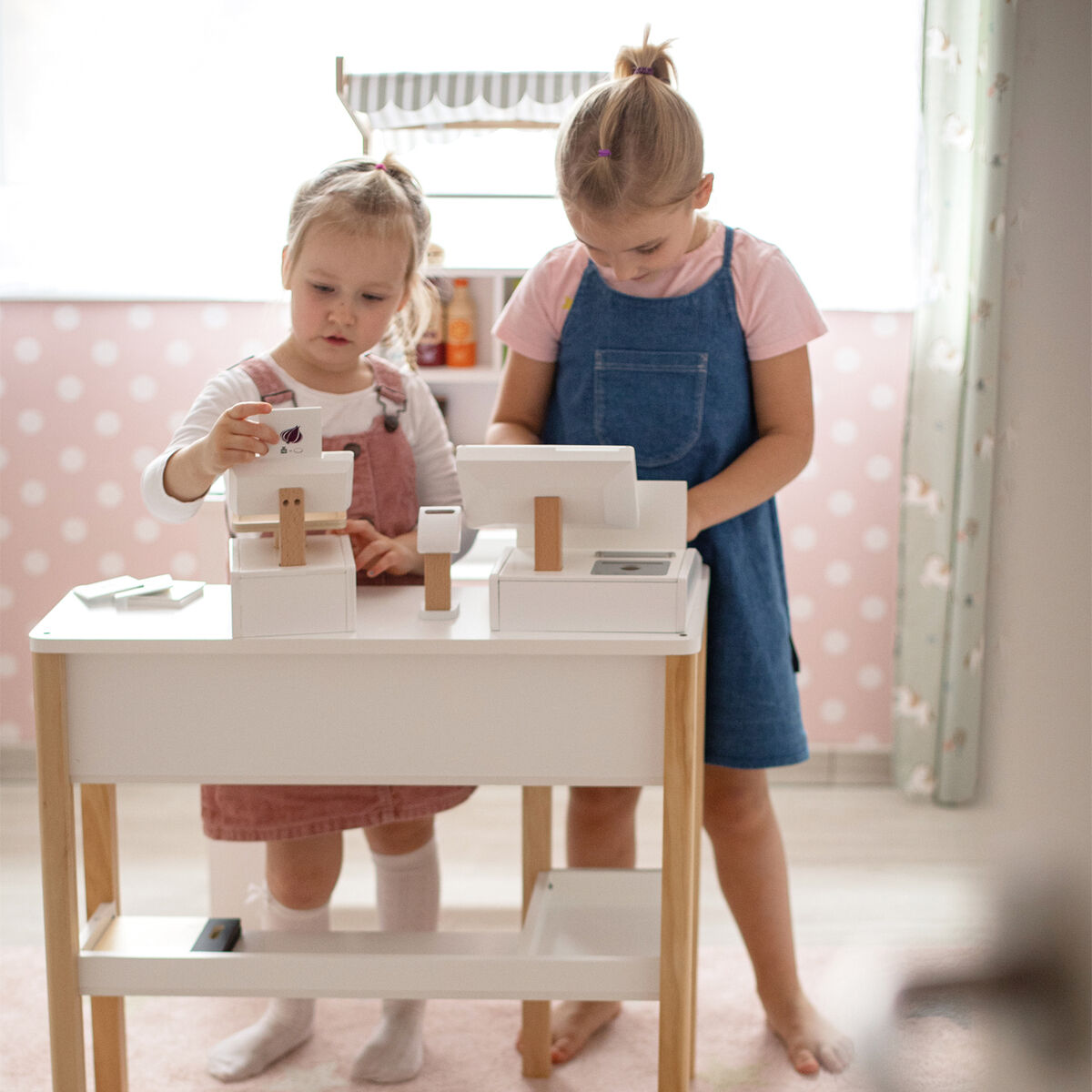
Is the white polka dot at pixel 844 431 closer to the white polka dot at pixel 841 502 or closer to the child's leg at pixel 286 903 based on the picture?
the white polka dot at pixel 841 502

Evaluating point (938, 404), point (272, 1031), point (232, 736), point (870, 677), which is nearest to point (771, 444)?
point (232, 736)

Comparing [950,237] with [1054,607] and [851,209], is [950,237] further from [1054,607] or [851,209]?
[1054,607]

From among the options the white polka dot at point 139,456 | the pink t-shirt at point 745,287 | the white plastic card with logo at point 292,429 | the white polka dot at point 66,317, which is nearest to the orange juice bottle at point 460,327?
the white polka dot at point 139,456

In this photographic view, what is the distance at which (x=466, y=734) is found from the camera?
1126 millimetres

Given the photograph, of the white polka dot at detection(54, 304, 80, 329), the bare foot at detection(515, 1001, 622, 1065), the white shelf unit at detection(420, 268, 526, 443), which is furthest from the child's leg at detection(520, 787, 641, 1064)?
the white polka dot at detection(54, 304, 80, 329)

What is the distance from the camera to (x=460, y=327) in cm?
230

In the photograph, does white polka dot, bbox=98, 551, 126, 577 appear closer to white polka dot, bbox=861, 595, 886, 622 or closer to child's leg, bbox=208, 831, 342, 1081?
child's leg, bbox=208, 831, 342, 1081

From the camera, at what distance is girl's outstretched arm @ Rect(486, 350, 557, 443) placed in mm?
1441

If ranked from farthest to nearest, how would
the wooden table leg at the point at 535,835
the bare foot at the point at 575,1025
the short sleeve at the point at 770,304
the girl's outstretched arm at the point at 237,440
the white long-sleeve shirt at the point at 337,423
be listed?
the bare foot at the point at 575,1025
the wooden table leg at the point at 535,835
the short sleeve at the point at 770,304
the white long-sleeve shirt at the point at 337,423
the girl's outstretched arm at the point at 237,440

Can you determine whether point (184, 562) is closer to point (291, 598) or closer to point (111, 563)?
point (111, 563)

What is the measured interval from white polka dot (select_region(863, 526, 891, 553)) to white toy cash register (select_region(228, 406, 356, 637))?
5.55ft

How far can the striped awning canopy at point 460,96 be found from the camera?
207 cm

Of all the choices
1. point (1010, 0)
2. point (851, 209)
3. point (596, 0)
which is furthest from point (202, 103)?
point (1010, 0)

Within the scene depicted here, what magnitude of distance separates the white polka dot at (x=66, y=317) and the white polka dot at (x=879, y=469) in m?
1.63
